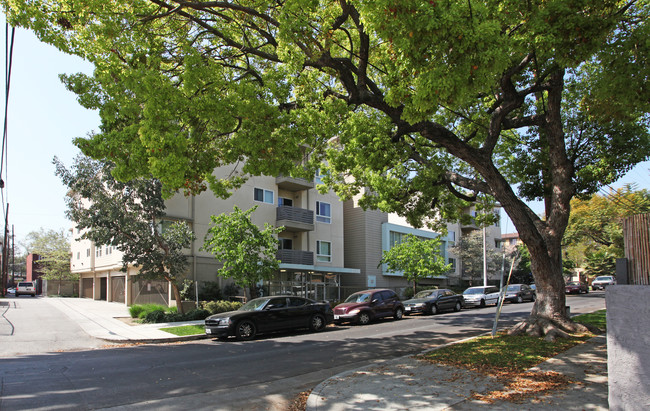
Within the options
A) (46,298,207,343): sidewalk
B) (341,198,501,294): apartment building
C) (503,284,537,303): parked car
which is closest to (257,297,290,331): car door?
(46,298,207,343): sidewalk

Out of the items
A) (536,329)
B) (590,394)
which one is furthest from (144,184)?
(590,394)

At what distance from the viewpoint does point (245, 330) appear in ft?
47.6

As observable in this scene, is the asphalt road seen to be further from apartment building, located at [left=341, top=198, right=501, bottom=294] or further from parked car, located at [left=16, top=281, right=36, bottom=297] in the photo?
parked car, located at [left=16, top=281, right=36, bottom=297]

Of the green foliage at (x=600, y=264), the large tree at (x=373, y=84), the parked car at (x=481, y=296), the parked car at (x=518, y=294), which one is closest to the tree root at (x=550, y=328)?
the large tree at (x=373, y=84)

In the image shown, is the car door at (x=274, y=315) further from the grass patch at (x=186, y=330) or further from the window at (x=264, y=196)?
the window at (x=264, y=196)

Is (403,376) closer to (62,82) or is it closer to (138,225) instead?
(62,82)

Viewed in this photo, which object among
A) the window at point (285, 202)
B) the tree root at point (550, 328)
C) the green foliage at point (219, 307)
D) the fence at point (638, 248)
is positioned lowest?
the green foliage at point (219, 307)

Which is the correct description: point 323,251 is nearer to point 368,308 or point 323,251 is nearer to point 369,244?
point 369,244

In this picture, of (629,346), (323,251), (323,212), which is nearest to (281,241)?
(323,251)

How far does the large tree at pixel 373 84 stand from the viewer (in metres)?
6.91

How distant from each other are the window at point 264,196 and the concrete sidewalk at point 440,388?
2057 centimetres

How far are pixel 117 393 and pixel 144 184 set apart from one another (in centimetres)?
1421

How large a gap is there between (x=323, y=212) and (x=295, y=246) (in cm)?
351

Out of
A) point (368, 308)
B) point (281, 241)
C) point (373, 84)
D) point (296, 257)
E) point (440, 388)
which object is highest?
point (373, 84)
